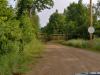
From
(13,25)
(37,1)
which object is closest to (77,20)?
(37,1)

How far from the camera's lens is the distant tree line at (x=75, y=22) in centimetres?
7044

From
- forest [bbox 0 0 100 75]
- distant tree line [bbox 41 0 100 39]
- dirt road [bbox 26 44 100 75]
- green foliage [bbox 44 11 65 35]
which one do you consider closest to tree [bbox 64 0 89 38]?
distant tree line [bbox 41 0 100 39]

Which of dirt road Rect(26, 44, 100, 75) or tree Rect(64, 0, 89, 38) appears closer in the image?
dirt road Rect(26, 44, 100, 75)

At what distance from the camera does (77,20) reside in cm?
9238

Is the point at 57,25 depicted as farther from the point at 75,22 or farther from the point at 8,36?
the point at 8,36

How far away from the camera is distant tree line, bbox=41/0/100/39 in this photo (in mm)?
70444

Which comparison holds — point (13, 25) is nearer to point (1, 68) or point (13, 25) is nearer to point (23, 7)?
point (1, 68)

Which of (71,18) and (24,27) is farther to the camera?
(71,18)

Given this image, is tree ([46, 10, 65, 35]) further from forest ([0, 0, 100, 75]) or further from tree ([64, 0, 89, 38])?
forest ([0, 0, 100, 75])

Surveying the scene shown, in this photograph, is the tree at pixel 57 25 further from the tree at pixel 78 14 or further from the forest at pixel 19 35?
the forest at pixel 19 35

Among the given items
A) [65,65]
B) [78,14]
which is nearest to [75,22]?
[78,14]

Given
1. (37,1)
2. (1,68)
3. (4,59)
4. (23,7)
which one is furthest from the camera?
(37,1)

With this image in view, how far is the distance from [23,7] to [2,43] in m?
16.1

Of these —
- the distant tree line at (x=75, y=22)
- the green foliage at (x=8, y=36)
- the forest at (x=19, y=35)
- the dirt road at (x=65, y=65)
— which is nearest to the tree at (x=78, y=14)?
the distant tree line at (x=75, y=22)
